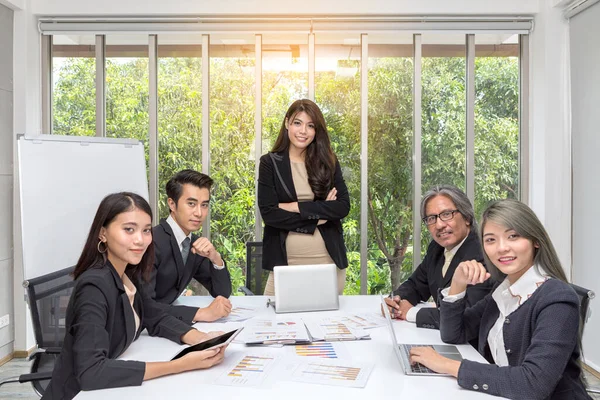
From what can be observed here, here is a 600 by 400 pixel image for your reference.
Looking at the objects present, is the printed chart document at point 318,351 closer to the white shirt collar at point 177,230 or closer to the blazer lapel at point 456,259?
the blazer lapel at point 456,259

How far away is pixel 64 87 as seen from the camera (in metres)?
4.26

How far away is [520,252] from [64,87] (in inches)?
153

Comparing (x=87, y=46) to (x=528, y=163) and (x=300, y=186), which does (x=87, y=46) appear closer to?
(x=300, y=186)

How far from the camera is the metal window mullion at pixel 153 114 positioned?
414 centimetres

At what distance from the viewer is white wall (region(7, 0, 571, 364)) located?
12.8 feet

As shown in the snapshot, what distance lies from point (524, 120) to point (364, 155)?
130 centimetres

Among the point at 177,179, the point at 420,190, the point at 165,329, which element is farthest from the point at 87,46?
the point at 165,329

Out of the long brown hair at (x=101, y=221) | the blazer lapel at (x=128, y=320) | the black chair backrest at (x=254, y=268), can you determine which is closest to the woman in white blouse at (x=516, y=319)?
the blazer lapel at (x=128, y=320)

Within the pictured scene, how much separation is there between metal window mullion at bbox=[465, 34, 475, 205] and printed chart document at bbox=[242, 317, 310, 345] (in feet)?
8.31

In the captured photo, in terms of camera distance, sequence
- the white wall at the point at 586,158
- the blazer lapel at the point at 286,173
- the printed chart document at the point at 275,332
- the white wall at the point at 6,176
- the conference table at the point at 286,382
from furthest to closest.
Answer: the white wall at the point at 6,176
the white wall at the point at 586,158
the blazer lapel at the point at 286,173
the printed chart document at the point at 275,332
the conference table at the point at 286,382

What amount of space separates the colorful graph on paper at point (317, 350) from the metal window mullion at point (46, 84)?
11.0 feet

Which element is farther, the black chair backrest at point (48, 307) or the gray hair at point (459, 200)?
the gray hair at point (459, 200)

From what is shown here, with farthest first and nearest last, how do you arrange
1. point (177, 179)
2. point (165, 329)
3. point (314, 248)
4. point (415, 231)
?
point (415, 231)
point (314, 248)
point (177, 179)
point (165, 329)

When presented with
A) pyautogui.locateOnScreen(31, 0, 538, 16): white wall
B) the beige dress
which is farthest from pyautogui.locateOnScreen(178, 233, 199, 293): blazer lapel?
pyautogui.locateOnScreen(31, 0, 538, 16): white wall
